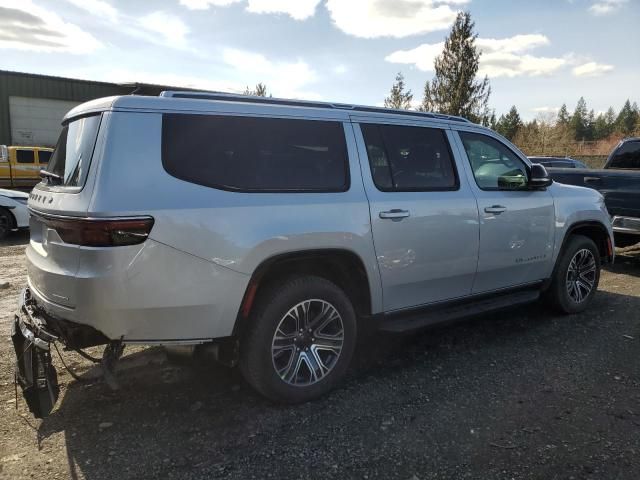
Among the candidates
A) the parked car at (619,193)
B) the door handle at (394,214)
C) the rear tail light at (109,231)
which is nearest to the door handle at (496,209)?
the door handle at (394,214)

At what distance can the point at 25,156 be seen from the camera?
696 inches

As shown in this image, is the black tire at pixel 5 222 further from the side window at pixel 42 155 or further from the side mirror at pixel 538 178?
the side window at pixel 42 155

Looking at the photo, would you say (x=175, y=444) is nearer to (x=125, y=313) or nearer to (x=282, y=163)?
(x=125, y=313)

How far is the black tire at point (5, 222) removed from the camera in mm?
9570

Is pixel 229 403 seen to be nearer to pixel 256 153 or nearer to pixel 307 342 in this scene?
pixel 307 342

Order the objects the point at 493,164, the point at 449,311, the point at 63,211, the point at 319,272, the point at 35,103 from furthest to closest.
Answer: the point at 35,103 < the point at 493,164 < the point at 449,311 < the point at 319,272 < the point at 63,211

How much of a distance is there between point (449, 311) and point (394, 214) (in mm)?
1083

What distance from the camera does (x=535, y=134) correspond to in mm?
46625

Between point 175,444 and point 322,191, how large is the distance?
1795mm

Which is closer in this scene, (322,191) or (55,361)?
(322,191)

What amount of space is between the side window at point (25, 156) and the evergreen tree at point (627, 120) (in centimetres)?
7239

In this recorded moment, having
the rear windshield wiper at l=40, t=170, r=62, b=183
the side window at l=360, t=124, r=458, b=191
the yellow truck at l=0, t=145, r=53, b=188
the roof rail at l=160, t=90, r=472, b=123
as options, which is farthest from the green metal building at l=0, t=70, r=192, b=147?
the side window at l=360, t=124, r=458, b=191

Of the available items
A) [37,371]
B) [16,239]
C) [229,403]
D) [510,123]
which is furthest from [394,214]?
[510,123]

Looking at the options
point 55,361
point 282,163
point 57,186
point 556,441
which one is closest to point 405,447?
point 556,441
